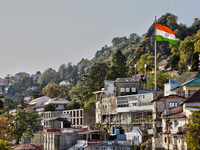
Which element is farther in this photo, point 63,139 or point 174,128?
point 63,139

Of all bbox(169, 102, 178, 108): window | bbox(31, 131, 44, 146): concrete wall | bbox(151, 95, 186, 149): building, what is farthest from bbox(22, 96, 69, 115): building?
bbox(169, 102, 178, 108): window

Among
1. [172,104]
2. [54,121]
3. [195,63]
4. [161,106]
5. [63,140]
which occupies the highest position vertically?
[195,63]

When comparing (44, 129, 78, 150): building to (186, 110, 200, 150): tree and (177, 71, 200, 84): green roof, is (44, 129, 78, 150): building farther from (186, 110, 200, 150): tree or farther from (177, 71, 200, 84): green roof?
(186, 110, 200, 150): tree

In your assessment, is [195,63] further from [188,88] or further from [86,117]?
[86,117]

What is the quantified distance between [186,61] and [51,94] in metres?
68.0

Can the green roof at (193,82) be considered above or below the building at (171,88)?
above

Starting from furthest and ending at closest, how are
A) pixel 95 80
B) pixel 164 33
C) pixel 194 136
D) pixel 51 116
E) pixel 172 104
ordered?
pixel 51 116
pixel 95 80
pixel 164 33
pixel 172 104
pixel 194 136

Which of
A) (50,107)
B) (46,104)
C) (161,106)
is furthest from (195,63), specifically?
(46,104)

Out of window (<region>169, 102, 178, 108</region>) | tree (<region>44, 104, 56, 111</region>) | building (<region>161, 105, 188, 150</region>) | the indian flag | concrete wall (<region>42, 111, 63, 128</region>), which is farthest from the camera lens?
tree (<region>44, 104, 56, 111</region>)

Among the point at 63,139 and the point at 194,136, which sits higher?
the point at 194,136

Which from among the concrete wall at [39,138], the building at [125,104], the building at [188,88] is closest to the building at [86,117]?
the building at [125,104]

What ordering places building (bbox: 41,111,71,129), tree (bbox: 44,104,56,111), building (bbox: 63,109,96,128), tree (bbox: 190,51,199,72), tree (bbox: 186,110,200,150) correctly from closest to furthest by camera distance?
tree (bbox: 186,110,200,150) < building (bbox: 41,111,71,129) < tree (bbox: 190,51,199,72) < building (bbox: 63,109,96,128) < tree (bbox: 44,104,56,111)

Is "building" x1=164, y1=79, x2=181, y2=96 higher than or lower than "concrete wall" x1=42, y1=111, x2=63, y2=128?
higher

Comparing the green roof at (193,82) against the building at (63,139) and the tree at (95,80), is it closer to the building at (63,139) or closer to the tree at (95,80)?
the building at (63,139)
